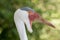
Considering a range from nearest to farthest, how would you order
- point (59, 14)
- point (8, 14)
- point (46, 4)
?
point (8, 14) < point (46, 4) < point (59, 14)

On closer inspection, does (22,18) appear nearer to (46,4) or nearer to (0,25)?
(0,25)

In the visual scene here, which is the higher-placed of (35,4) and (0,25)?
(35,4)

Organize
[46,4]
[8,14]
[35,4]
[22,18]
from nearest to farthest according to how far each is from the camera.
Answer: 1. [22,18]
2. [8,14]
3. [35,4]
4. [46,4]

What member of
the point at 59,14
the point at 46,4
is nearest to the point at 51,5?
the point at 46,4

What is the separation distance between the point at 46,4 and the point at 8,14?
1.92 feet

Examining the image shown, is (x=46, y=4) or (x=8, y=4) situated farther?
(x=46, y=4)

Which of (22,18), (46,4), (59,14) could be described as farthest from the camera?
(59,14)

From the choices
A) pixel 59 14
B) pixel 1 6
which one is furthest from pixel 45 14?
pixel 59 14

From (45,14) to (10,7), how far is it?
407mm

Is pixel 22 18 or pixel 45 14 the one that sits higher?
pixel 22 18

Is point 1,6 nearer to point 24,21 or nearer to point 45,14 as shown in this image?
point 45,14

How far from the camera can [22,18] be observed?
125 cm

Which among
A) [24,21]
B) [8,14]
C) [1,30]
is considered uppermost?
[24,21]

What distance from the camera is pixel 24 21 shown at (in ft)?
4.13
